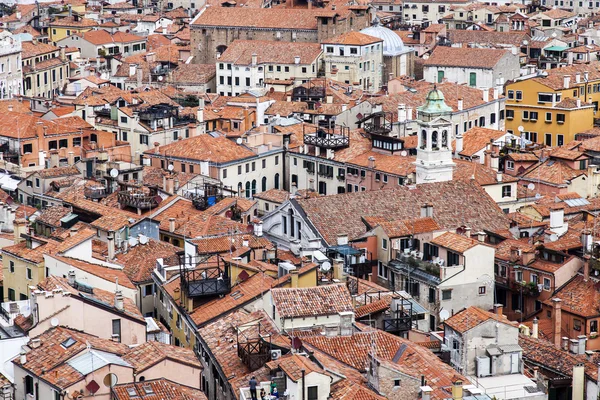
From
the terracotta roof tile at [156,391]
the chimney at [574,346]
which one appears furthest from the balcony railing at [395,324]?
the terracotta roof tile at [156,391]

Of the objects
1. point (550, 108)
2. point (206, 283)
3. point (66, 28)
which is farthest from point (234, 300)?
point (66, 28)

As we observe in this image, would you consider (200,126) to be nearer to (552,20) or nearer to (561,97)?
(561,97)

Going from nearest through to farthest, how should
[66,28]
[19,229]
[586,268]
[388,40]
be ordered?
[586,268], [19,229], [388,40], [66,28]

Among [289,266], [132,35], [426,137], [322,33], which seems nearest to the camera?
[289,266]

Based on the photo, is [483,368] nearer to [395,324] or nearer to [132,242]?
[395,324]

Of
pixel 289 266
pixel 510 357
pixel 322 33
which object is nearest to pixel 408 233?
pixel 289 266

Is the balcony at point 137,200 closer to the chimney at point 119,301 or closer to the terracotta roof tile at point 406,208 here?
the terracotta roof tile at point 406,208
